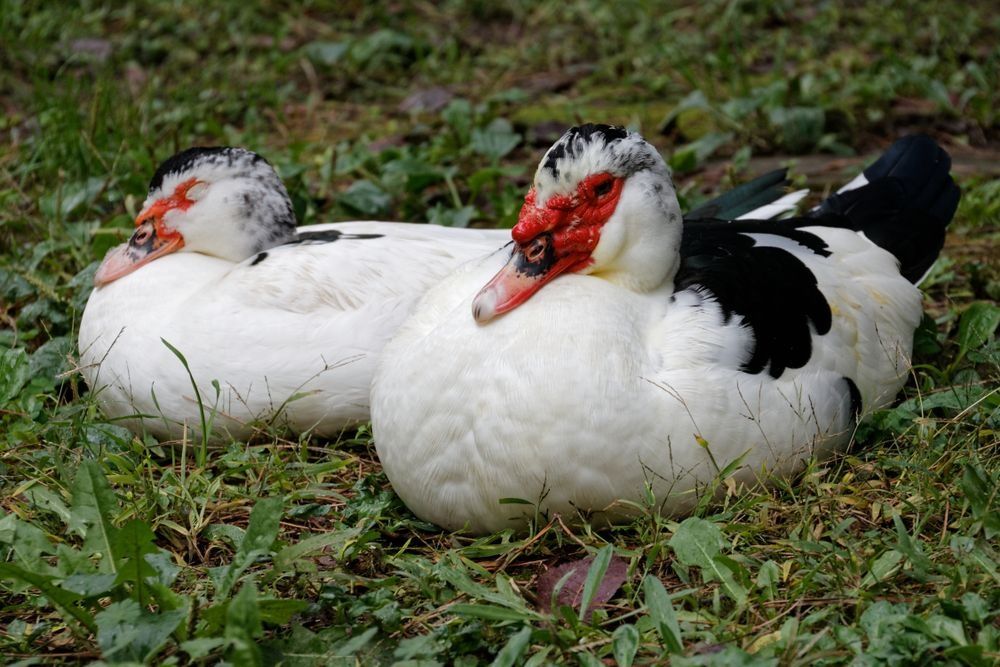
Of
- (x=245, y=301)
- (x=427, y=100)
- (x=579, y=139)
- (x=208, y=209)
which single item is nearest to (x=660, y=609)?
(x=579, y=139)

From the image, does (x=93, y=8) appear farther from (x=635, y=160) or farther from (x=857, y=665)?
(x=857, y=665)

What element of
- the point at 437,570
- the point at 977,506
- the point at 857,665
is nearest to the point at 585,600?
the point at 437,570

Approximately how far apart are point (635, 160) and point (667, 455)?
0.73 m

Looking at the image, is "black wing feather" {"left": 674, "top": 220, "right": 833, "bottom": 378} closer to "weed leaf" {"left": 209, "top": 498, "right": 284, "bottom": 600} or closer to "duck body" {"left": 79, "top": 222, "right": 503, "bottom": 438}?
"duck body" {"left": 79, "top": 222, "right": 503, "bottom": 438}

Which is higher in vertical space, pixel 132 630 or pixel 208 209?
pixel 208 209

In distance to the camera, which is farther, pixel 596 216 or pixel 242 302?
pixel 242 302

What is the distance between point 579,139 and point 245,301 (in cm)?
130

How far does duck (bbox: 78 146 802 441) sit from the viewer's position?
139 inches

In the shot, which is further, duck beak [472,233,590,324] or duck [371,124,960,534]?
duck beak [472,233,590,324]

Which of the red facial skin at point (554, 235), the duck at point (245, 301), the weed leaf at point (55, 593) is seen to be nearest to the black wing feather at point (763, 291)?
the red facial skin at point (554, 235)

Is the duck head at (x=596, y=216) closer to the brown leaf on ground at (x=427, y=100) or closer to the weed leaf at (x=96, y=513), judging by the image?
the weed leaf at (x=96, y=513)

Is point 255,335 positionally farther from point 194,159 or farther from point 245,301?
point 194,159

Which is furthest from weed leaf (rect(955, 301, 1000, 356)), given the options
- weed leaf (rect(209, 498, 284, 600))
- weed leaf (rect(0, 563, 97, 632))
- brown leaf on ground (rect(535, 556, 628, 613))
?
weed leaf (rect(0, 563, 97, 632))

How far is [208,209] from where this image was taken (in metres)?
4.03
